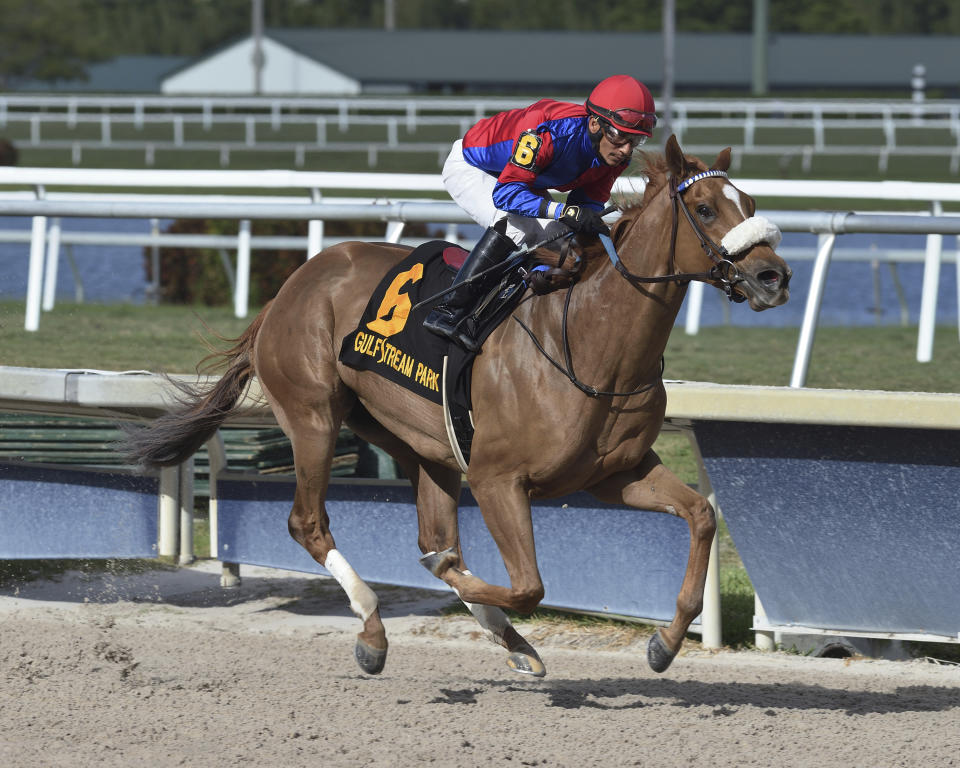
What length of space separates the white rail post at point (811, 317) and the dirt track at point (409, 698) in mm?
947

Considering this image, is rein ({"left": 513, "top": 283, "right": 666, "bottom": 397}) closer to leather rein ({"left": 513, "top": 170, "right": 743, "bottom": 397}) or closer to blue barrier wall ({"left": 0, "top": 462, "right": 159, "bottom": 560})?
leather rein ({"left": 513, "top": 170, "right": 743, "bottom": 397})

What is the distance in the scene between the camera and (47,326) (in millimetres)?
8078

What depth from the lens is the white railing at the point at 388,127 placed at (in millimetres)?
Result: 24219

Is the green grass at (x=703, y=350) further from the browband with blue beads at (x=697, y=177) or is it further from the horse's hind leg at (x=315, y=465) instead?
the browband with blue beads at (x=697, y=177)

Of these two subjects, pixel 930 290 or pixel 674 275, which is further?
pixel 930 290

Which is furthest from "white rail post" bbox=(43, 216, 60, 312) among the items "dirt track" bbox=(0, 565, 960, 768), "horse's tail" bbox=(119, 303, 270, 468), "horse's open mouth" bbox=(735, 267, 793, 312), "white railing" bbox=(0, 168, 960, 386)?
"horse's open mouth" bbox=(735, 267, 793, 312)

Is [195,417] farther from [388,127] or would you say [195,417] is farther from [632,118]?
[388,127]

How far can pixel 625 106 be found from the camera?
3.66 meters

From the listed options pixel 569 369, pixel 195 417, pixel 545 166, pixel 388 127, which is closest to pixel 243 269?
pixel 195 417

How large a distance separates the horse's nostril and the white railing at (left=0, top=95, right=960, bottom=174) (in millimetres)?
19410

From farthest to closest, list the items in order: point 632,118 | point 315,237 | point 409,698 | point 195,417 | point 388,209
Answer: point 315,237, point 388,209, point 195,417, point 409,698, point 632,118

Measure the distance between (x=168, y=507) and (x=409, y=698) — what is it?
1600 mm

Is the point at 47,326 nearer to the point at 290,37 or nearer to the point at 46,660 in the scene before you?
the point at 46,660

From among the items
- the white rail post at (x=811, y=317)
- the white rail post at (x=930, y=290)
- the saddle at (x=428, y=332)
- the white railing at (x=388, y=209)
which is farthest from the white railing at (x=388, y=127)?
the saddle at (x=428, y=332)
